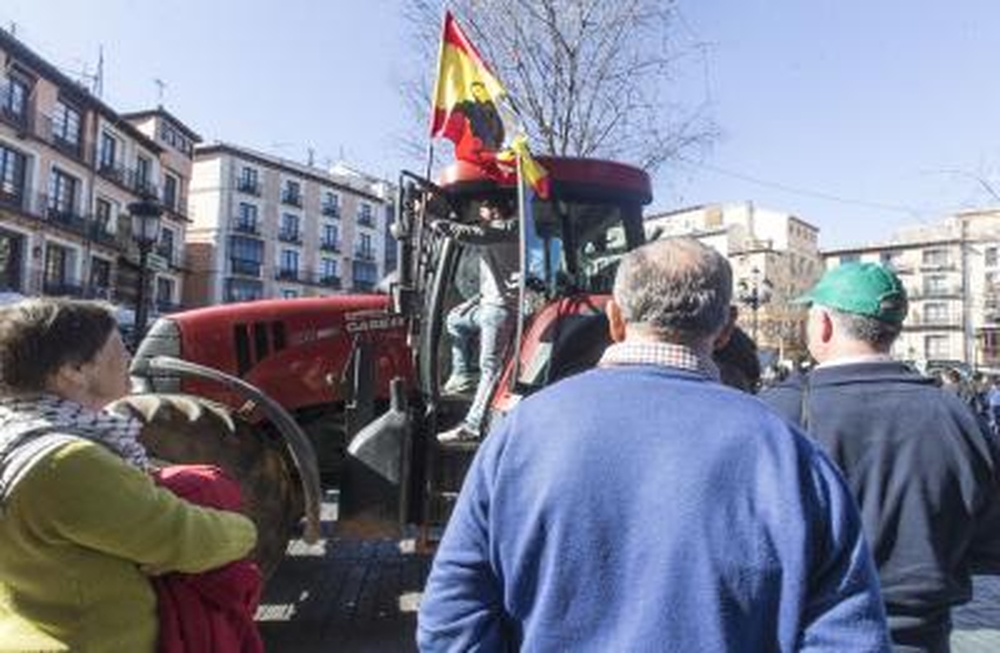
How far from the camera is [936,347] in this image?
8606 centimetres

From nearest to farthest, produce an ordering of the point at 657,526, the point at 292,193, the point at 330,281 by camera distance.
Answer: the point at 657,526 → the point at 292,193 → the point at 330,281

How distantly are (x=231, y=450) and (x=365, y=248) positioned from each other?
73.0m

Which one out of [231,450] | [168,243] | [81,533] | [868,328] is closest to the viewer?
[81,533]

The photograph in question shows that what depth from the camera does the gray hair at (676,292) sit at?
2016 mm

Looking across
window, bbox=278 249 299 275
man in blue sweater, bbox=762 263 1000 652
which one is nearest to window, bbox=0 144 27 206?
window, bbox=278 249 299 275

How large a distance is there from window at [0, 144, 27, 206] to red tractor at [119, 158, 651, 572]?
3921 centimetres

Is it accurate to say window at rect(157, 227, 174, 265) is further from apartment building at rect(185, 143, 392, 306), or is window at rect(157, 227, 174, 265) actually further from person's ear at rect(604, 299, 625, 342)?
person's ear at rect(604, 299, 625, 342)

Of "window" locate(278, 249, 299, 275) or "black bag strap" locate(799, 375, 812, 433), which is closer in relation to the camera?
"black bag strap" locate(799, 375, 812, 433)

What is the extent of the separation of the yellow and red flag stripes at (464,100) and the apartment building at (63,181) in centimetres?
3300

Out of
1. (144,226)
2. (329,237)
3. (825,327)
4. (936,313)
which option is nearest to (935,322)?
(936,313)

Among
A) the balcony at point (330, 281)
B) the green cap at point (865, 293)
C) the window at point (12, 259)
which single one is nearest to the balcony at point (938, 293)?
the balcony at point (330, 281)

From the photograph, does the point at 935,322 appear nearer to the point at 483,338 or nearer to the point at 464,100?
the point at 464,100

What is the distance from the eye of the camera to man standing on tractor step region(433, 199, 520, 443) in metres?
5.70

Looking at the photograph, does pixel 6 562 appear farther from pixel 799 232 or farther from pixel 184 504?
pixel 799 232
